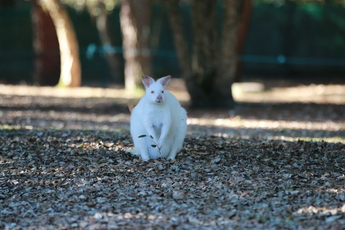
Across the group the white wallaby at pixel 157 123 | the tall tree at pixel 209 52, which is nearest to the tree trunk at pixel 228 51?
the tall tree at pixel 209 52

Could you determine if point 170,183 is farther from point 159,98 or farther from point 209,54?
point 209,54

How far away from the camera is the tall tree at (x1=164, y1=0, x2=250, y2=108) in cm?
1315

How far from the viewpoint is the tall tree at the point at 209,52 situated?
1315cm

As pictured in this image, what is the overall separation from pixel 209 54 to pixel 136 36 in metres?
3.62

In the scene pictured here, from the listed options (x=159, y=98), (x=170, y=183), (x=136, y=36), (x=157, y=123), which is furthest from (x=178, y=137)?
(x=136, y=36)

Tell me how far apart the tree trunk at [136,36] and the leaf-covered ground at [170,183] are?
7001 mm

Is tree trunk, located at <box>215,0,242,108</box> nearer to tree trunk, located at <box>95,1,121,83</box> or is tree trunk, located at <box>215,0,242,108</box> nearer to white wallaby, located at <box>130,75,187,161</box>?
tree trunk, located at <box>95,1,121,83</box>

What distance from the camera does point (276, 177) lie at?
251 inches

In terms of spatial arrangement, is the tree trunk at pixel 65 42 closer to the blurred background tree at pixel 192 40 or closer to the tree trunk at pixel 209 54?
the blurred background tree at pixel 192 40

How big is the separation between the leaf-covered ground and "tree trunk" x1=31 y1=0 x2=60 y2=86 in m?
9.68

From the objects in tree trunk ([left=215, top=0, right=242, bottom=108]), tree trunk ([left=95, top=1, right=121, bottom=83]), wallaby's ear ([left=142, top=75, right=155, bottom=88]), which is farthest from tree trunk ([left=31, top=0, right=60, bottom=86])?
wallaby's ear ([left=142, top=75, right=155, bottom=88])

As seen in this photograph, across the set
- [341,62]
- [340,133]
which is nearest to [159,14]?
[341,62]

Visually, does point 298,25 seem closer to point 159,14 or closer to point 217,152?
point 159,14

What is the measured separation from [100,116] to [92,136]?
4130 millimetres
